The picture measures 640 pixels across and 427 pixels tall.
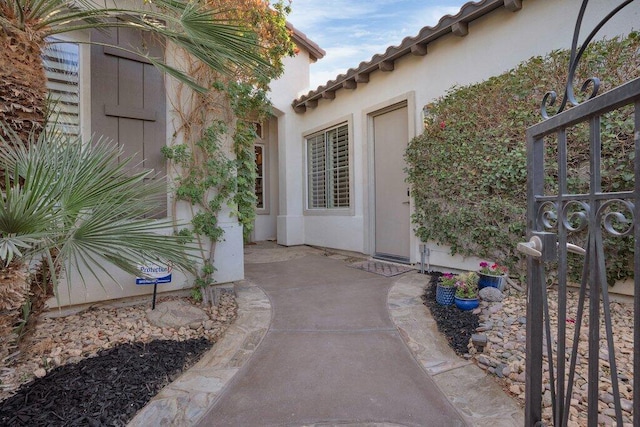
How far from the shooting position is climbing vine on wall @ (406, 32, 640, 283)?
3.14m

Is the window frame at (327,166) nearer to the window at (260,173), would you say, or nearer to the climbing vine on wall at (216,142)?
the window at (260,173)

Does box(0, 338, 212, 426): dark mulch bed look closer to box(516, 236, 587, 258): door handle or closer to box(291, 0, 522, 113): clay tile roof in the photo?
box(516, 236, 587, 258): door handle

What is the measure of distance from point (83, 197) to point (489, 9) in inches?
191

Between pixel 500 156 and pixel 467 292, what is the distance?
175 centimetres

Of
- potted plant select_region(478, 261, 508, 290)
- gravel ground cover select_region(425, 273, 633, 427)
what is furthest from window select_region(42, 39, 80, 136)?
potted plant select_region(478, 261, 508, 290)

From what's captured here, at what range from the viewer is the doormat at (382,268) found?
4926 mm

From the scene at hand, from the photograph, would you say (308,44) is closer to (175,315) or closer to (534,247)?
(175,315)

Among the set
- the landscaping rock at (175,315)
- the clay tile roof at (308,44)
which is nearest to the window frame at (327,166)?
the clay tile roof at (308,44)

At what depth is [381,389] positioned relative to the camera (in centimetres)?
216

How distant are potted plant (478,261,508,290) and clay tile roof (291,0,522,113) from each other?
3128 mm

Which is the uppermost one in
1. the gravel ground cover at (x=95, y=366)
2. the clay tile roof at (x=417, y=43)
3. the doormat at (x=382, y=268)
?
the clay tile roof at (x=417, y=43)

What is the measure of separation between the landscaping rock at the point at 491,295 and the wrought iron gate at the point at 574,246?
2357 mm

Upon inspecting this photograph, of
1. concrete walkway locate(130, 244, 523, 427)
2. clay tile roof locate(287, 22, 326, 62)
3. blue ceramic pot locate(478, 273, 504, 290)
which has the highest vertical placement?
clay tile roof locate(287, 22, 326, 62)

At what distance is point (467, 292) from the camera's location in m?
3.41
